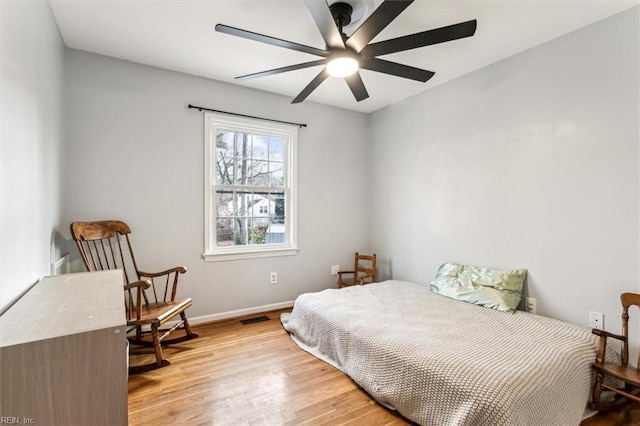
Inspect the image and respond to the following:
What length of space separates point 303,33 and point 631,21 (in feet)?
7.15

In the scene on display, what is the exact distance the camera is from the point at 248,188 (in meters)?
3.40

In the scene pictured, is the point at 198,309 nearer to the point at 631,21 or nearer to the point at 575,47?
the point at 575,47

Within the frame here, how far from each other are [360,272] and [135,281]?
251 cm

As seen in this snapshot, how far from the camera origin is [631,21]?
1.96 metres

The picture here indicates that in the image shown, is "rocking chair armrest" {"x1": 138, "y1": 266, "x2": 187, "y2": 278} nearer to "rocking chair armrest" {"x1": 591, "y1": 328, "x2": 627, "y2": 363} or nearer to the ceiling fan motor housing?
the ceiling fan motor housing

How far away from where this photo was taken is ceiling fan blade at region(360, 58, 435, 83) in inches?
76.2

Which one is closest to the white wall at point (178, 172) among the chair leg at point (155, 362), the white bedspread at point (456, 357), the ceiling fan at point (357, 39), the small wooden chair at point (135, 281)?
the small wooden chair at point (135, 281)

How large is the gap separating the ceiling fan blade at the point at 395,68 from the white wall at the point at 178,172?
Answer: 1.71 meters

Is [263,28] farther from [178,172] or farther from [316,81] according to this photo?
[178,172]

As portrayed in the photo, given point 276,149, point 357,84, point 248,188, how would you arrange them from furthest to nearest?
point 276,149
point 248,188
point 357,84

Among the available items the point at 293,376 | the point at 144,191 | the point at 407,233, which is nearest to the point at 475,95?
the point at 407,233

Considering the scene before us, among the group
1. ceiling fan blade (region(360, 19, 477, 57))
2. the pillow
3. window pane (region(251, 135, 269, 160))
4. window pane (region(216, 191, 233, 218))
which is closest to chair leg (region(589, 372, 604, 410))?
the pillow

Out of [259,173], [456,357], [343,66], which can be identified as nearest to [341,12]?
[343,66]

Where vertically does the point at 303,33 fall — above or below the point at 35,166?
above
